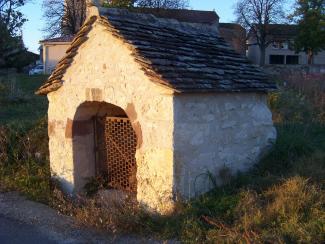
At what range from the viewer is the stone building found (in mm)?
6855

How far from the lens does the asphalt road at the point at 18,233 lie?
6.52 meters

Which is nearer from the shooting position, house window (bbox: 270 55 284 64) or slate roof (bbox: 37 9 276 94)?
slate roof (bbox: 37 9 276 94)

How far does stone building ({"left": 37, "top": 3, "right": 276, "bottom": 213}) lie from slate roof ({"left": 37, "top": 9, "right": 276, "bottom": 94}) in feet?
0.06

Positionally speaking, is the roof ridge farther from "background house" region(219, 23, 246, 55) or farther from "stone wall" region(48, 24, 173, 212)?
"background house" region(219, 23, 246, 55)

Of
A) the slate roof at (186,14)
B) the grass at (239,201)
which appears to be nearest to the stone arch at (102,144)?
the grass at (239,201)

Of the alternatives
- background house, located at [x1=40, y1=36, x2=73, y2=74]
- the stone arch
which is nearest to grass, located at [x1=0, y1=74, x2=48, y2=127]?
the stone arch

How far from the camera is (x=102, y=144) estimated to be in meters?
8.70

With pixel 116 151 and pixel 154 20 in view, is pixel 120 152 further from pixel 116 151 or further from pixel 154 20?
pixel 154 20

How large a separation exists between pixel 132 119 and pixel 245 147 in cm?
203

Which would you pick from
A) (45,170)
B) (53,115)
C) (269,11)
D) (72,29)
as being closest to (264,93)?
(53,115)

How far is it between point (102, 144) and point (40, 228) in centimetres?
212

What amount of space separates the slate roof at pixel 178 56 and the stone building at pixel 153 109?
19mm

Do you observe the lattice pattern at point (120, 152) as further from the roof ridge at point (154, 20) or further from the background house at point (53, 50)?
the background house at point (53, 50)

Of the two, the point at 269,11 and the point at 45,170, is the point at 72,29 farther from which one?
the point at 45,170
